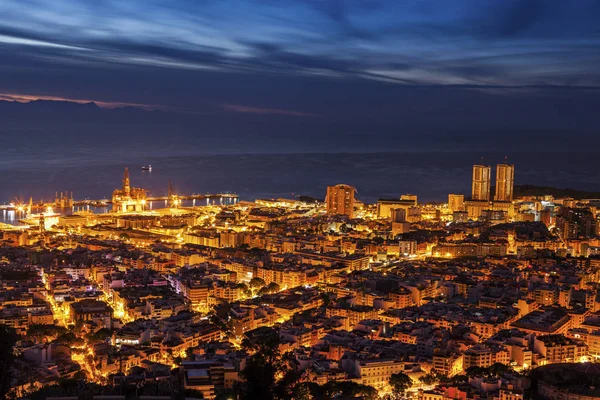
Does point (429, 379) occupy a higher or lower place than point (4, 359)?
lower

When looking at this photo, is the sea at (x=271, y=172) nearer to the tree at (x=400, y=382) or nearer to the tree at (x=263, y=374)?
the tree at (x=400, y=382)

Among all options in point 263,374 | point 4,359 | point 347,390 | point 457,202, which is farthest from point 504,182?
point 4,359

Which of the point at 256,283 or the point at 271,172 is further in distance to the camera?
the point at 271,172

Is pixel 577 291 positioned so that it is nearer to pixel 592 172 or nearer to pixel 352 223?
pixel 352 223

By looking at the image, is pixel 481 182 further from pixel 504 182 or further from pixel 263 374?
pixel 263 374

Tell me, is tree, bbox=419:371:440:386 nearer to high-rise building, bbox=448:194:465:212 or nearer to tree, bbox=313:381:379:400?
tree, bbox=313:381:379:400

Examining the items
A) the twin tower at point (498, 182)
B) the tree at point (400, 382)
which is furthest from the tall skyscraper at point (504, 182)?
the tree at point (400, 382)

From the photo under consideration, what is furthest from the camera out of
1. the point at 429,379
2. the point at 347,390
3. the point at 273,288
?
the point at 273,288
